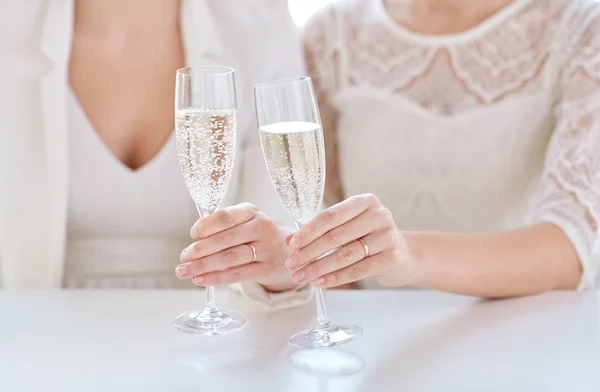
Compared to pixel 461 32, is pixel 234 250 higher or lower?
lower

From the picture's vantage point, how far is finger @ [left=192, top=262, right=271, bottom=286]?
122 cm

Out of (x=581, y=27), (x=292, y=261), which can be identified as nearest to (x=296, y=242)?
(x=292, y=261)

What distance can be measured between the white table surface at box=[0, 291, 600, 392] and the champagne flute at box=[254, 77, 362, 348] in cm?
25

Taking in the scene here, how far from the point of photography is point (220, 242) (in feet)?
3.99

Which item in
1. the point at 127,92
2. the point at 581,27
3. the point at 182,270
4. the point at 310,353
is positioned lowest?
the point at 310,353

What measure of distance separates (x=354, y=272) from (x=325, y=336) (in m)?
0.11

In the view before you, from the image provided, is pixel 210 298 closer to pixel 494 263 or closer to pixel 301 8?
pixel 494 263

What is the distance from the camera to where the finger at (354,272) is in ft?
3.66

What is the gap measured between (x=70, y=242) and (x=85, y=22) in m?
0.54

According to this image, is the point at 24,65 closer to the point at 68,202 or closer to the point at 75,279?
the point at 68,202

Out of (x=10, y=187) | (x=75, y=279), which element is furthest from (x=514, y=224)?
(x=10, y=187)

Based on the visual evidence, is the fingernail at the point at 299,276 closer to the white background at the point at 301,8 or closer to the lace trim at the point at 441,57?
the lace trim at the point at 441,57

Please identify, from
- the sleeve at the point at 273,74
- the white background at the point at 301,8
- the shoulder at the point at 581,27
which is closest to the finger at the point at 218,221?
the sleeve at the point at 273,74

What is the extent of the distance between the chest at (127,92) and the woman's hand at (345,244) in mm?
795
